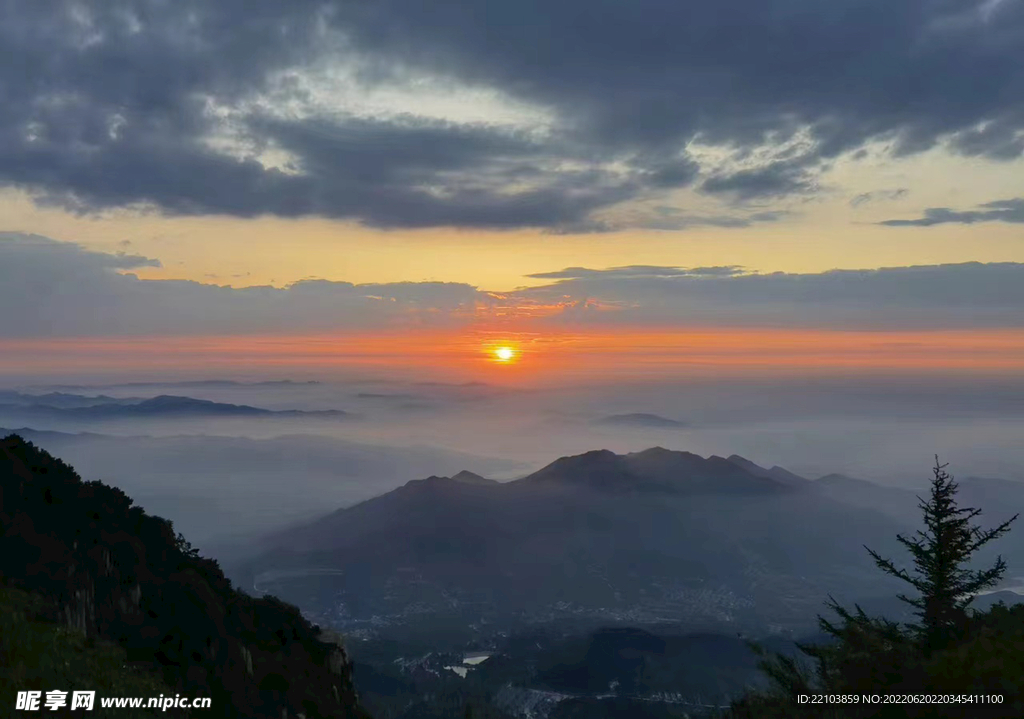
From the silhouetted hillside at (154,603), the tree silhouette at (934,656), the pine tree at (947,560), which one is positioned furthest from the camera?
the pine tree at (947,560)

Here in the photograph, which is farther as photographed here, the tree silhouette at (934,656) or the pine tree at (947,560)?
the pine tree at (947,560)

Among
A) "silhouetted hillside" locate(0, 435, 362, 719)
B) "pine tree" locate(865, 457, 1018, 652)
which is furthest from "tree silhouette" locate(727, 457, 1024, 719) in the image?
"silhouetted hillside" locate(0, 435, 362, 719)

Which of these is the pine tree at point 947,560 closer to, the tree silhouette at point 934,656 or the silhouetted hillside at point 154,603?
the tree silhouette at point 934,656

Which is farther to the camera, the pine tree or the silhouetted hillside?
the pine tree

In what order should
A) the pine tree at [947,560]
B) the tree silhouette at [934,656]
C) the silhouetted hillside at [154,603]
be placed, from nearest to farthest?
1. the tree silhouette at [934,656]
2. the silhouetted hillside at [154,603]
3. the pine tree at [947,560]

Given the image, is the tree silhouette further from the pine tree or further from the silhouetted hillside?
the silhouetted hillside

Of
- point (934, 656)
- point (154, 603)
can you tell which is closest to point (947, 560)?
point (934, 656)

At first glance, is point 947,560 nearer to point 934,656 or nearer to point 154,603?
point 934,656

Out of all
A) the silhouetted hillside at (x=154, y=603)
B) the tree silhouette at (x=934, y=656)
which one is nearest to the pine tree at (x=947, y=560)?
the tree silhouette at (x=934, y=656)

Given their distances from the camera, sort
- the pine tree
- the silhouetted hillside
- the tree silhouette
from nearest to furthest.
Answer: the tree silhouette
the silhouetted hillside
the pine tree
